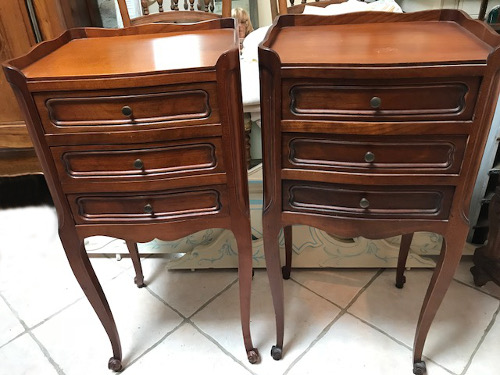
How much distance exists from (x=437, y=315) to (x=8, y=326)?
4.60ft

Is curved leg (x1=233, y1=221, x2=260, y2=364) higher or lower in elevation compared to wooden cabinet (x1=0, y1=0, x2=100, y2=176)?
lower

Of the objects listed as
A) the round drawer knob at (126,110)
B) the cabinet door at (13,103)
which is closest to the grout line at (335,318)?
the round drawer knob at (126,110)

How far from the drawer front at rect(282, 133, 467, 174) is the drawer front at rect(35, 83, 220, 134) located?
19 centimetres

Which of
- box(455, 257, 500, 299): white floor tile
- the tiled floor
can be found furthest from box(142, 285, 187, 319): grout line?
box(455, 257, 500, 299): white floor tile

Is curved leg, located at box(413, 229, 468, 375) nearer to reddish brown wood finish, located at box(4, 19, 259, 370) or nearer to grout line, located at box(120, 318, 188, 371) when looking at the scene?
reddish brown wood finish, located at box(4, 19, 259, 370)

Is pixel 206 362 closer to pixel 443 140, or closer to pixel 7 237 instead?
pixel 443 140

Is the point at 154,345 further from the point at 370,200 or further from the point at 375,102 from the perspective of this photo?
the point at 375,102

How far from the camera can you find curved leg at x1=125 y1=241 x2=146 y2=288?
1.38 m

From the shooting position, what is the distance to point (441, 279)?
37.6 inches

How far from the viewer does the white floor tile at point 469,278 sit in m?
1.36

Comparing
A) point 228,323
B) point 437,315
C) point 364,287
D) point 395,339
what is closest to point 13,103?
point 228,323

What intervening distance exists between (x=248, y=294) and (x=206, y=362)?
0.29 m

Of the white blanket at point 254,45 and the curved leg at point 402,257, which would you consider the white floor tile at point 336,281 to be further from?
the white blanket at point 254,45

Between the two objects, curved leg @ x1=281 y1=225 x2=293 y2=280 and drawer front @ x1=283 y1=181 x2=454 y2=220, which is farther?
curved leg @ x1=281 y1=225 x2=293 y2=280
